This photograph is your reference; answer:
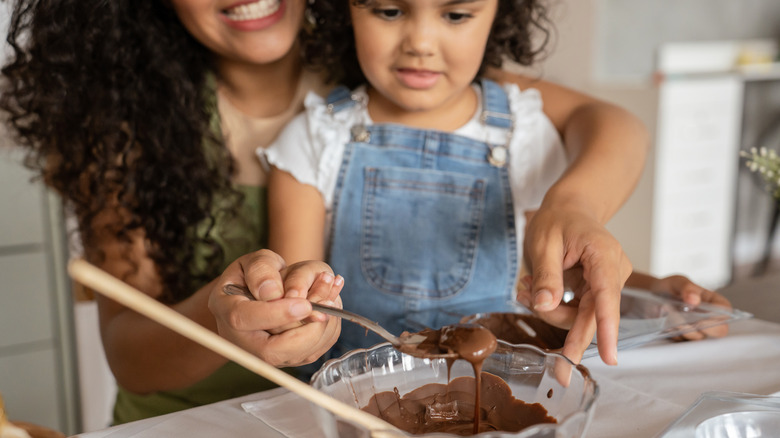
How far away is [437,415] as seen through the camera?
2.20 feet

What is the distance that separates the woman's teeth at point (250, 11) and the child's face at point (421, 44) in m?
0.13

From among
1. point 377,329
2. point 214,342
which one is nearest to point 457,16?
point 377,329

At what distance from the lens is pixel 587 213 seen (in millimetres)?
835

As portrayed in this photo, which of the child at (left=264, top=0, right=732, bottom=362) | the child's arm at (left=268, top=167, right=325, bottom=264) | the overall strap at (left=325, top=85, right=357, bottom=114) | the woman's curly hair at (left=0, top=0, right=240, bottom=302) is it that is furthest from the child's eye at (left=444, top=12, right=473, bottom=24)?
the woman's curly hair at (left=0, top=0, right=240, bottom=302)

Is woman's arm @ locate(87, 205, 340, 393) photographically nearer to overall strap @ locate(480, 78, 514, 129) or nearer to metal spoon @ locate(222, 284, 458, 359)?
metal spoon @ locate(222, 284, 458, 359)

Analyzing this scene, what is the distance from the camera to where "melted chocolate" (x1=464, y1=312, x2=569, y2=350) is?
0.83 meters

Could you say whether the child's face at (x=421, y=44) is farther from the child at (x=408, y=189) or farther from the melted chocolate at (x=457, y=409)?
the melted chocolate at (x=457, y=409)

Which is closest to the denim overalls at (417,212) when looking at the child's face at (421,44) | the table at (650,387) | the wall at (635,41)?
the child's face at (421,44)

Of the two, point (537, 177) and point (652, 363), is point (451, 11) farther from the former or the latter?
point (652, 363)

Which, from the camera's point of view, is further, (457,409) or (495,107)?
(495,107)

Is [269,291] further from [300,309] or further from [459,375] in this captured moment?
[459,375]

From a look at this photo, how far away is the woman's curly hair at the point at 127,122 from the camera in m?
1.16

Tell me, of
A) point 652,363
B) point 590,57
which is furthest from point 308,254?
point 590,57

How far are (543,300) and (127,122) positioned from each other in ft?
2.71
